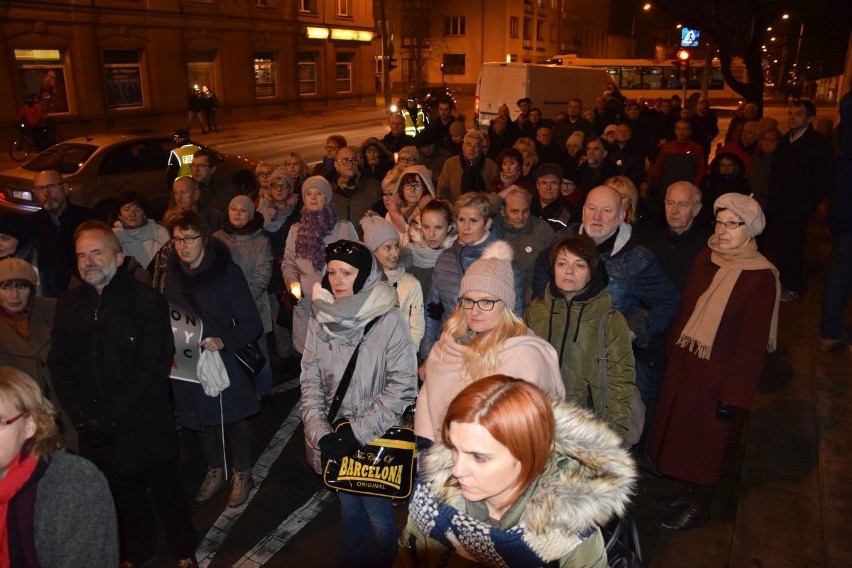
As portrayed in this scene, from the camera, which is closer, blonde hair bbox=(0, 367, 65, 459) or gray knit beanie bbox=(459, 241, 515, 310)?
blonde hair bbox=(0, 367, 65, 459)

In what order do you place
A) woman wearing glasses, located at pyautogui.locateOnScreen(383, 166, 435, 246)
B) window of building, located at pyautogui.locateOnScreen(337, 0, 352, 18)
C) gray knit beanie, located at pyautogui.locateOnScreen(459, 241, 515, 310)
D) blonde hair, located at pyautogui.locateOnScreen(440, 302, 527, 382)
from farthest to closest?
window of building, located at pyautogui.locateOnScreen(337, 0, 352, 18), woman wearing glasses, located at pyautogui.locateOnScreen(383, 166, 435, 246), gray knit beanie, located at pyautogui.locateOnScreen(459, 241, 515, 310), blonde hair, located at pyautogui.locateOnScreen(440, 302, 527, 382)

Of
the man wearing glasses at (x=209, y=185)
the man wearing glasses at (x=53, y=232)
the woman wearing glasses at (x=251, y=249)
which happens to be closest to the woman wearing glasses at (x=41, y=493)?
the woman wearing glasses at (x=251, y=249)

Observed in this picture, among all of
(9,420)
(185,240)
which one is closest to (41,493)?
(9,420)

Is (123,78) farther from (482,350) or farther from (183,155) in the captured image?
(482,350)

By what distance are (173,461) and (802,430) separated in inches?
188

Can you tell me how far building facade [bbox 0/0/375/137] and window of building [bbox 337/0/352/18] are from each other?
0.06 meters

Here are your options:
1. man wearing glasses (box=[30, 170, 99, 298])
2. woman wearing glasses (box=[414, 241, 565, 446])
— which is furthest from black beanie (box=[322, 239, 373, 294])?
man wearing glasses (box=[30, 170, 99, 298])

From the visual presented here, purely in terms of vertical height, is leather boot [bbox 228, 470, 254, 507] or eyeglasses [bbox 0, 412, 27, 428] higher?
eyeglasses [bbox 0, 412, 27, 428]

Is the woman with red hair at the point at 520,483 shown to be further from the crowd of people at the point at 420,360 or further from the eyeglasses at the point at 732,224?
the eyeglasses at the point at 732,224

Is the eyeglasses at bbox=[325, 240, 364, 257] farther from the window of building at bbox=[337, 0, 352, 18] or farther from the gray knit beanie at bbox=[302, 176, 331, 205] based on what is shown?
the window of building at bbox=[337, 0, 352, 18]

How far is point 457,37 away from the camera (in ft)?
190

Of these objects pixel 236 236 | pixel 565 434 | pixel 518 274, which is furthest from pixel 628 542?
pixel 236 236

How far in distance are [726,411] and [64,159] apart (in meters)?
11.2

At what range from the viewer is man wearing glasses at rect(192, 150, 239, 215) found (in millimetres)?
7344
